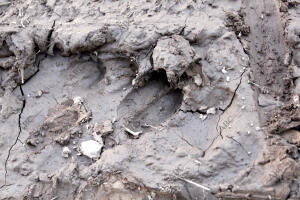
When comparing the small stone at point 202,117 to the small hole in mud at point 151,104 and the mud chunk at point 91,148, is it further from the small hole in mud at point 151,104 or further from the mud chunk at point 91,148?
the mud chunk at point 91,148

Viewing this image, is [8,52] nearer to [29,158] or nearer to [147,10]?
[29,158]

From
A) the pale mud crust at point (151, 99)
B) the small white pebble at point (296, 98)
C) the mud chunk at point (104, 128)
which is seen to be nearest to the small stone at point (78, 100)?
the pale mud crust at point (151, 99)

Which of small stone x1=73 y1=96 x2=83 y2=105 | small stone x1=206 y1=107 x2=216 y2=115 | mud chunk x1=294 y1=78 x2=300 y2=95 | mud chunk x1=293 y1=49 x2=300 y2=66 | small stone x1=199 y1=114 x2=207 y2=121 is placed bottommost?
small stone x1=73 y1=96 x2=83 y2=105

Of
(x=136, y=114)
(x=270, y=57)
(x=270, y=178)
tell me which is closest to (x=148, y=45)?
(x=136, y=114)

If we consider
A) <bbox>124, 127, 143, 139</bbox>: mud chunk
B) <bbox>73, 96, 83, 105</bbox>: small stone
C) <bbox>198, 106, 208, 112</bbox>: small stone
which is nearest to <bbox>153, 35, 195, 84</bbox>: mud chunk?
<bbox>198, 106, 208, 112</bbox>: small stone

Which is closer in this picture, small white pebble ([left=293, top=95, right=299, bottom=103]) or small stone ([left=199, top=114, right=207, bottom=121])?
small white pebble ([left=293, top=95, right=299, bottom=103])

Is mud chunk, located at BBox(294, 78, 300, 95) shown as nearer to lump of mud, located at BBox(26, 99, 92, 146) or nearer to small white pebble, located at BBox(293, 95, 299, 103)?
small white pebble, located at BBox(293, 95, 299, 103)

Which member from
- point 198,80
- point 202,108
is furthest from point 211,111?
point 198,80

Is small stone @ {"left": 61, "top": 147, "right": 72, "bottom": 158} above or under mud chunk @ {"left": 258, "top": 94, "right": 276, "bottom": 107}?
under
